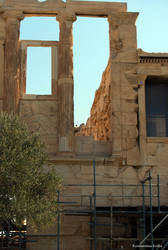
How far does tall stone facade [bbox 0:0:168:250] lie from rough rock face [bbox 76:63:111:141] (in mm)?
429

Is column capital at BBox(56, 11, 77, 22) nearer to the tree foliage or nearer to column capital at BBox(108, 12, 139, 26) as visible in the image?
column capital at BBox(108, 12, 139, 26)

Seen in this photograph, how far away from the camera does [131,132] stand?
1670cm

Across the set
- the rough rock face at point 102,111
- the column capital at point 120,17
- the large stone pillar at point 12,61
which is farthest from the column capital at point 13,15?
the rough rock face at point 102,111

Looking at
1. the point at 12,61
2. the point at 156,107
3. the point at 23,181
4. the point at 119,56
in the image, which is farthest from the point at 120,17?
the point at 23,181

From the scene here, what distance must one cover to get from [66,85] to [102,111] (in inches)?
122

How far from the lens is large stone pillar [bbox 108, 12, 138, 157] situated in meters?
16.6

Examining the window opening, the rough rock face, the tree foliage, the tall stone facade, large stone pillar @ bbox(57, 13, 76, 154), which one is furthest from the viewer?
the rough rock face

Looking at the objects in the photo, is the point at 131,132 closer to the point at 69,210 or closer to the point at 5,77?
the point at 69,210

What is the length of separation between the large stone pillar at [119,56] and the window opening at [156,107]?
113 centimetres

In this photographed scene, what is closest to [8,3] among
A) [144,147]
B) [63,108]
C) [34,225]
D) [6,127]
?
[63,108]

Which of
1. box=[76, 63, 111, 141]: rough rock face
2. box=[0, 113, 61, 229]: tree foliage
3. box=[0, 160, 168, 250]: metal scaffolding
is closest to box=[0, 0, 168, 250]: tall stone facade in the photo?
box=[0, 160, 168, 250]: metal scaffolding

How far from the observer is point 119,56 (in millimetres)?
17281

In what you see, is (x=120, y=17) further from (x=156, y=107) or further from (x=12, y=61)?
(x=12, y=61)

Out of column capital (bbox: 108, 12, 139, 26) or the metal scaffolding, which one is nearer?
the metal scaffolding
